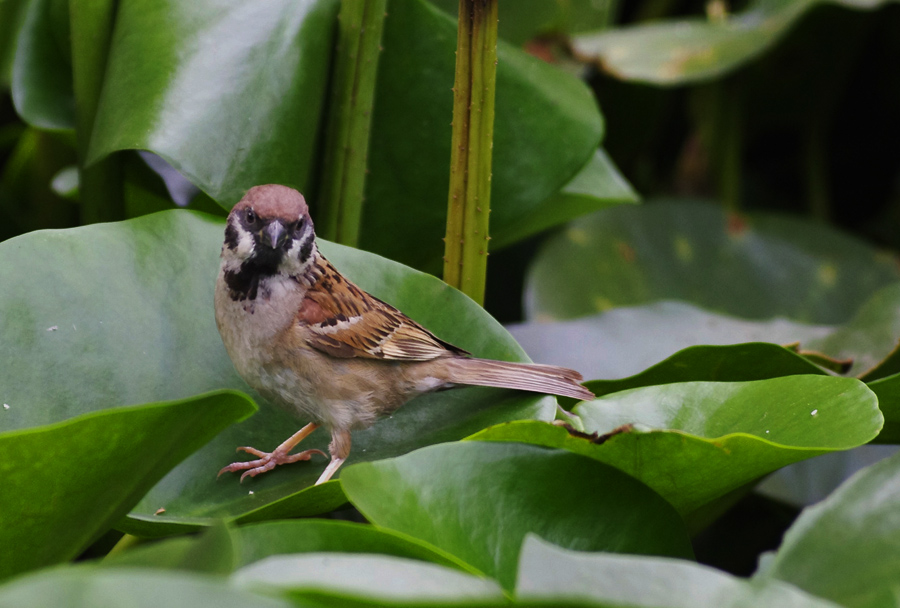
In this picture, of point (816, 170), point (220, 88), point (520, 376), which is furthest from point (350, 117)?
point (816, 170)

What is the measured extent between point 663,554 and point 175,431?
1.91 feet

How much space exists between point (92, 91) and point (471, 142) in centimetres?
74

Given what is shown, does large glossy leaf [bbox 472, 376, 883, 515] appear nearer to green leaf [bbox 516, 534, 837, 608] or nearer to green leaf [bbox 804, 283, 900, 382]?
green leaf [bbox 516, 534, 837, 608]

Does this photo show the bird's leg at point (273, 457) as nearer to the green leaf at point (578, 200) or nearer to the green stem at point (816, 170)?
the green leaf at point (578, 200)

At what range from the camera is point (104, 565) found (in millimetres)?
753

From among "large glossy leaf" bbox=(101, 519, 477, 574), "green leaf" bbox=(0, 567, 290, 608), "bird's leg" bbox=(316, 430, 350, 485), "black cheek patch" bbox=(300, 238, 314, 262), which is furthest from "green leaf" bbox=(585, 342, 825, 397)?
"green leaf" bbox=(0, 567, 290, 608)

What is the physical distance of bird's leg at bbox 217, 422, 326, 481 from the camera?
1275mm

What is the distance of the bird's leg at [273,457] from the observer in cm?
128

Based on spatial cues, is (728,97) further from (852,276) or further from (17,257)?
(17,257)

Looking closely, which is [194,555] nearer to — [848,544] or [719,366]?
[848,544]

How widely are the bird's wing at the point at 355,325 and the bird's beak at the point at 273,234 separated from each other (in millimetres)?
118

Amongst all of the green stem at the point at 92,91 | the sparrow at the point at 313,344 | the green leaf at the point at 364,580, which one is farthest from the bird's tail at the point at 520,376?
the green stem at the point at 92,91

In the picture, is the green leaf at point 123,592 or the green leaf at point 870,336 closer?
the green leaf at point 123,592

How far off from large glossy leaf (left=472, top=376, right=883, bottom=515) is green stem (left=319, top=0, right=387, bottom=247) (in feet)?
2.00
